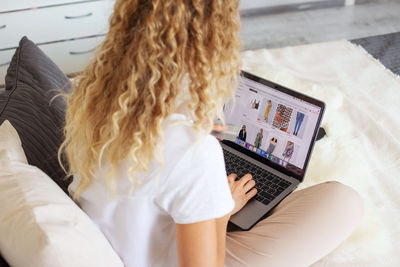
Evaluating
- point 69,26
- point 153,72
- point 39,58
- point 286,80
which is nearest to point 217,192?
point 153,72

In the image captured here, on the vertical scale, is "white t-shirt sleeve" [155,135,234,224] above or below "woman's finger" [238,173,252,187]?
above

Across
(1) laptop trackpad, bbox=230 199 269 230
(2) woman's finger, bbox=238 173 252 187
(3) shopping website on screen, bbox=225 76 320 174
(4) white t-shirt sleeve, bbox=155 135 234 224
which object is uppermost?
(4) white t-shirt sleeve, bbox=155 135 234 224

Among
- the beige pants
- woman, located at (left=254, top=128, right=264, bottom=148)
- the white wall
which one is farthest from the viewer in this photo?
the white wall

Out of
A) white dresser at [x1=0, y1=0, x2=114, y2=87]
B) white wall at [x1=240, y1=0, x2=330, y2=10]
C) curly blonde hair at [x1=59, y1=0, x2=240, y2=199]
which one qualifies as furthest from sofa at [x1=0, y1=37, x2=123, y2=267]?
white wall at [x1=240, y1=0, x2=330, y2=10]

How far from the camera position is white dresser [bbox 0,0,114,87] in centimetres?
282

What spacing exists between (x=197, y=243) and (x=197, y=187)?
121 mm

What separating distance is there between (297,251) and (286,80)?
98 centimetres

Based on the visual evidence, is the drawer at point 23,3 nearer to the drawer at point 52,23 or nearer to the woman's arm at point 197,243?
the drawer at point 52,23

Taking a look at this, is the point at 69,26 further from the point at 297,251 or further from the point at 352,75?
the point at 297,251

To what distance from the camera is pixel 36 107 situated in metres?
1.48

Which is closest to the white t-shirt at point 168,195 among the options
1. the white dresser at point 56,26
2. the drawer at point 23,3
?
the white dresser at point 56,26

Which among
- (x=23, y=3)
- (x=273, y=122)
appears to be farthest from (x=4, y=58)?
(x=273, y=122)

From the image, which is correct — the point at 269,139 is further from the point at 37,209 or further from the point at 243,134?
the point at 37,209

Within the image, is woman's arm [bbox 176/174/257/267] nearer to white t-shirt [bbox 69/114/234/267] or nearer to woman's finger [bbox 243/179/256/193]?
white t-shirt [bbox 69/114/234/267]
